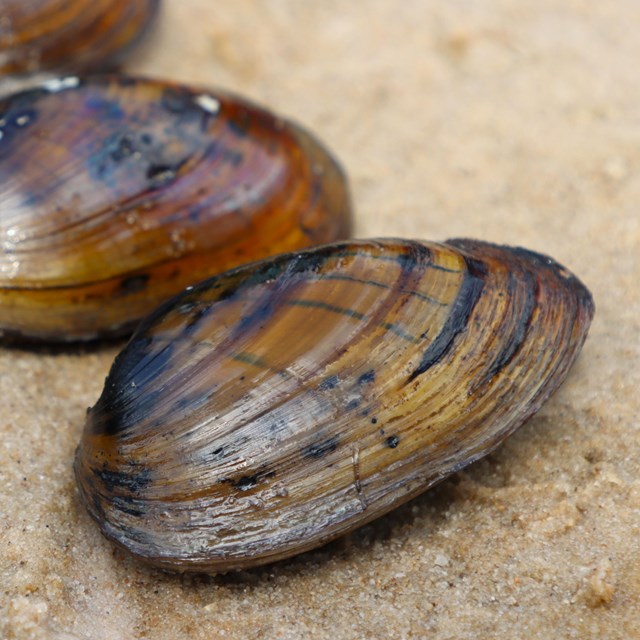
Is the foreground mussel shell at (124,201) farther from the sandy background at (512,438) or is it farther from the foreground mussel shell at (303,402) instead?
the foreground mussel shell at (303,402)

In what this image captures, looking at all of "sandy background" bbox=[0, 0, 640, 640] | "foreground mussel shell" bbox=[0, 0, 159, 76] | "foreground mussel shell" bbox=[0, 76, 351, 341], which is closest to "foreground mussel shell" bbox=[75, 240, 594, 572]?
"sandy background" bbox=[0, 0, 640, 640]

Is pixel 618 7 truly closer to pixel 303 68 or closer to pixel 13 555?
pixel 303 68

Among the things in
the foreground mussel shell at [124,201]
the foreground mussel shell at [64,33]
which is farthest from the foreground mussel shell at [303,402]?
the foreground mussel shell at [64,33]

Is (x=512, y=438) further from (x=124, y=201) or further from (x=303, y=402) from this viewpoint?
(x=124, y=201)

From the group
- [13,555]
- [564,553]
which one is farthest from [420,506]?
[13,555]

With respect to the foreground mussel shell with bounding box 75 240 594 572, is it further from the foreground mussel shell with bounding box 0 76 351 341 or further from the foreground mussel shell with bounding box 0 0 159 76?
the foreground mussel shell with bounding box 0 0 159 76

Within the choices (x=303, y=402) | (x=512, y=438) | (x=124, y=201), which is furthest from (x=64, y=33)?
(x=512, y=438)

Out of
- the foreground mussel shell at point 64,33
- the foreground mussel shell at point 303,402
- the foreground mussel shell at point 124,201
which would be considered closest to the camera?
the foreground mussel shell at point 303,402
